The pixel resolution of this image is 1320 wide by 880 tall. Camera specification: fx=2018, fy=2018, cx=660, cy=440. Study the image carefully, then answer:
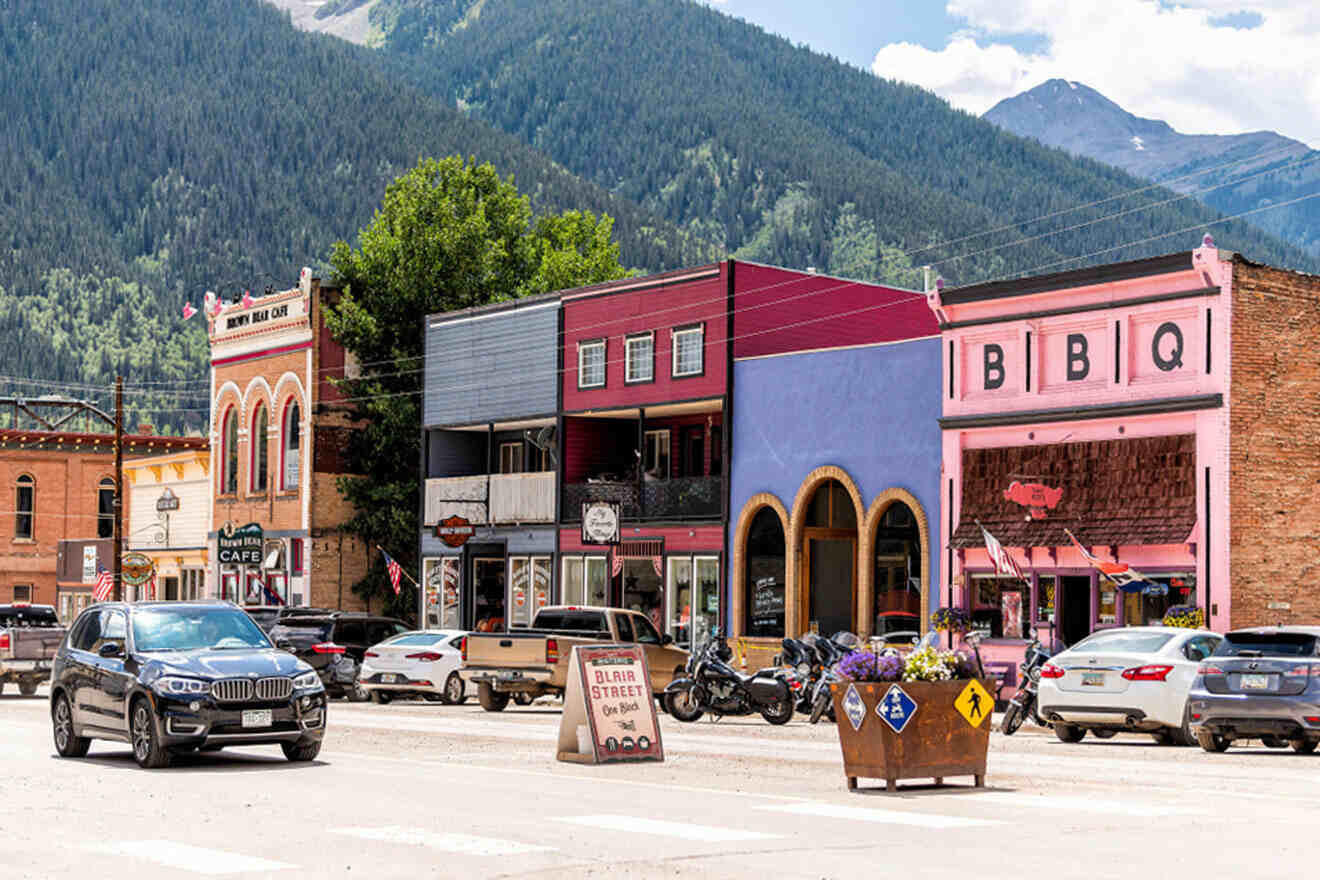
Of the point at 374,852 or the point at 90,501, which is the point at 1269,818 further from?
the point at 90,501

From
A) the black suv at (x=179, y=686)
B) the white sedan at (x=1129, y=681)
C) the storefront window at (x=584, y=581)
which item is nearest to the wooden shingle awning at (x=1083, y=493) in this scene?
the white sedan at (x=1129, y=681)

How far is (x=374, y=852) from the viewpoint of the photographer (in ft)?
43.0

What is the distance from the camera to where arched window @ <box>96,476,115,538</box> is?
84.8 metres

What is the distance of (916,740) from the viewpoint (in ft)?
56.9

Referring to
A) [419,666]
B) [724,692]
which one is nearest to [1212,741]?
[724,692]

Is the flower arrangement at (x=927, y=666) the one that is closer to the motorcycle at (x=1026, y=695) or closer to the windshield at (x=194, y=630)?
the windshield at (x=194, y=630)

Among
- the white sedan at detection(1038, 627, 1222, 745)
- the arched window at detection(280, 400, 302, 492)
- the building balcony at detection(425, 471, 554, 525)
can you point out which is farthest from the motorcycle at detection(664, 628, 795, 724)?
the arched window at detection(280, 400, 302, 492)

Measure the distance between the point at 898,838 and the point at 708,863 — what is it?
1859mm

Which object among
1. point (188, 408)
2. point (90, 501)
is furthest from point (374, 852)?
point (188, 408)

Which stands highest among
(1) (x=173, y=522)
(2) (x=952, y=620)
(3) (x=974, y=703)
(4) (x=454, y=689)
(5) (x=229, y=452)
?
(5) (x=229, y=452)

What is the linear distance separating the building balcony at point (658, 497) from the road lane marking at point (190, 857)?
3205 cm

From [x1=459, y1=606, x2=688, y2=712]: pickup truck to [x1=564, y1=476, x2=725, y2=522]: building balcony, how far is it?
10767 mm

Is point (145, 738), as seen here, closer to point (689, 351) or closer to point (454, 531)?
point (689, 351)

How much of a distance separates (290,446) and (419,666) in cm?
2509
